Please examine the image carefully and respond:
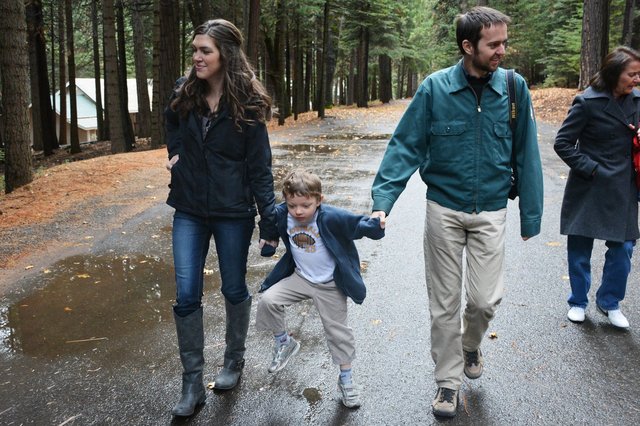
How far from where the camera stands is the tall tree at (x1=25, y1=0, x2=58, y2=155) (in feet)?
73.9

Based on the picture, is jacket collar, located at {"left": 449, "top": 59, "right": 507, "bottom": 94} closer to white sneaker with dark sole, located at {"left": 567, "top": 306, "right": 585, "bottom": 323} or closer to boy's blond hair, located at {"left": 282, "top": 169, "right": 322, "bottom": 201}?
boy's blond hair, located at {"left": 282, "top": 169, "right": 322, "bottom": 201}

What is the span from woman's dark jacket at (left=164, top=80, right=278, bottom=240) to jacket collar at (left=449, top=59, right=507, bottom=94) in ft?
3.97

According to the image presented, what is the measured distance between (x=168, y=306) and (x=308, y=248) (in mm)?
2308

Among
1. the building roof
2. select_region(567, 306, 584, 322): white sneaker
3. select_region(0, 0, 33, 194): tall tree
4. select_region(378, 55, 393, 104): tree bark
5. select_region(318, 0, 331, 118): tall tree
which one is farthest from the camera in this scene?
the building roof

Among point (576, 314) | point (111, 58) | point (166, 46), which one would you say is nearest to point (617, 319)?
point (576, 314)

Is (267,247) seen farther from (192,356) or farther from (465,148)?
(465,148)

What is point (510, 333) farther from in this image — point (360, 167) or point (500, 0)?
point (500, 0)

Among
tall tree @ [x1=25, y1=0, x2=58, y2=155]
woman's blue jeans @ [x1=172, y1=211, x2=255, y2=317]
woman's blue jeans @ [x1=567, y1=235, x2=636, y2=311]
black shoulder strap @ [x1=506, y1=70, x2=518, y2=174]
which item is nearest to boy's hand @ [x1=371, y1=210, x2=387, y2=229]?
woman's blue jeans @ [x1=172, y1=211, x2=255, y2=317]

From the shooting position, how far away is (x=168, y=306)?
551 centimetres

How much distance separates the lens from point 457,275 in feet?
12.3

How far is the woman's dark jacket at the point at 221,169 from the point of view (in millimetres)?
3658

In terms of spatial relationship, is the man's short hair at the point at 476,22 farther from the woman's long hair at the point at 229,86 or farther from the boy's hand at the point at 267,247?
the boy's hand at the point at 267,247

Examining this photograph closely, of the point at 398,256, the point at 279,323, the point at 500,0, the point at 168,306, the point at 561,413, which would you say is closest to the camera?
the point at 561,413

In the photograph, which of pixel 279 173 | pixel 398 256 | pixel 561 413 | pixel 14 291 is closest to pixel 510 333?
pixel 561 413
